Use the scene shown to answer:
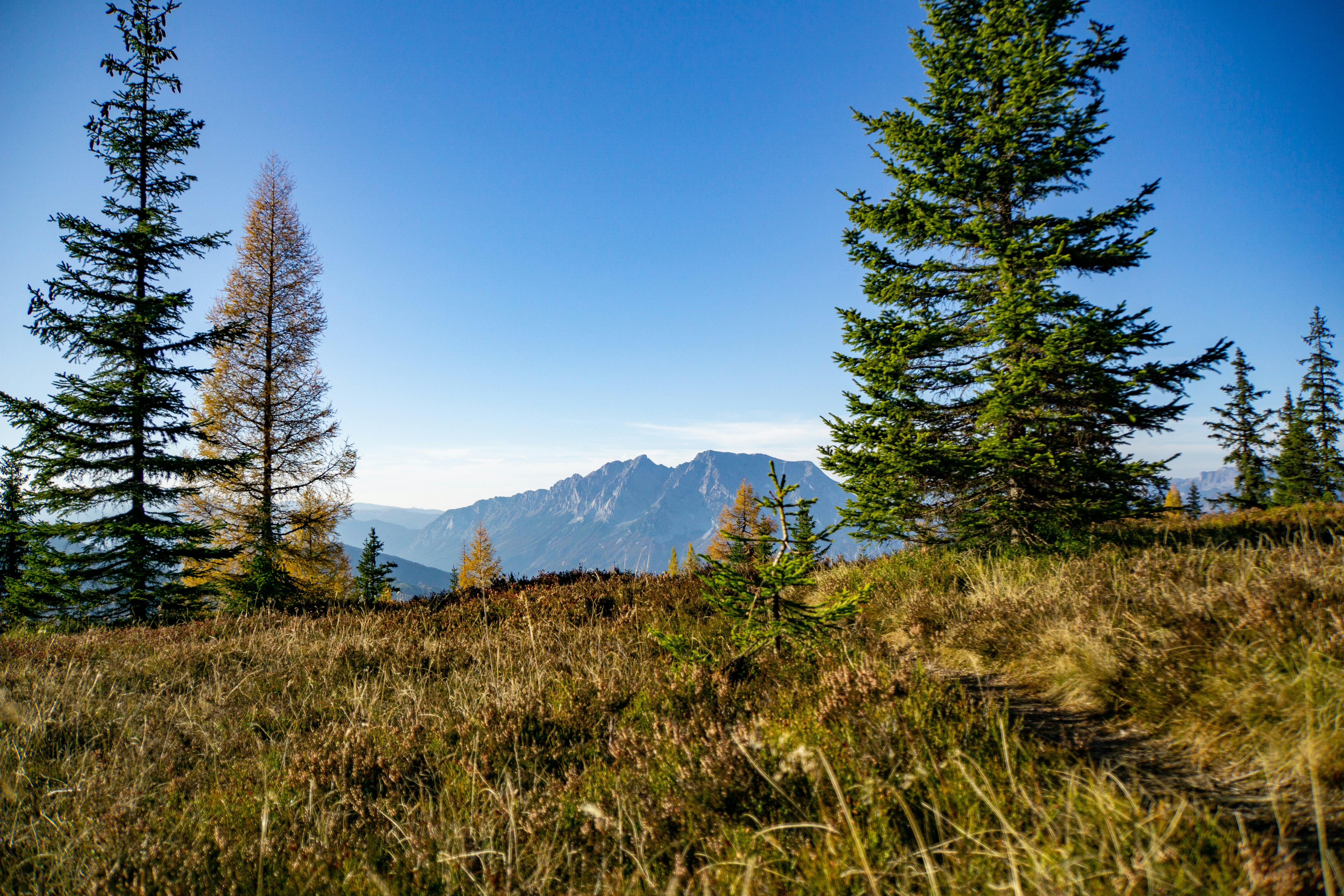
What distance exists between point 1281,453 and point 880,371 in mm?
42559

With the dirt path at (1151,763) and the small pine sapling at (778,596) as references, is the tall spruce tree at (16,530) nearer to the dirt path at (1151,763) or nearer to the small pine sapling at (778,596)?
the small pine sapling at (778,596)

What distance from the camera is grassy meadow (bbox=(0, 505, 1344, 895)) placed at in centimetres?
167

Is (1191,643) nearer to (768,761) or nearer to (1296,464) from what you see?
(768,761)

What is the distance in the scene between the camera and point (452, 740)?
3281mm

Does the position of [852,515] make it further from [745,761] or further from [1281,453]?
[1281,453]

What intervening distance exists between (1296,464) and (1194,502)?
10358 millimetres

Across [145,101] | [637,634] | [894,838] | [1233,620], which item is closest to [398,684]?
[637,634]

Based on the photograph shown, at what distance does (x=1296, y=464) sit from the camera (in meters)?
30.9

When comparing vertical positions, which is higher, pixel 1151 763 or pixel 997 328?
pixel 997 328

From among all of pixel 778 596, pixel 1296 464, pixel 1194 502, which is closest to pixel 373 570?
pixel 778 596

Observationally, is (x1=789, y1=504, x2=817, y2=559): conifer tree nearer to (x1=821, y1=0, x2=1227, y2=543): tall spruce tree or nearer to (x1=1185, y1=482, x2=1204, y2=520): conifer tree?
(x1=821, y1=0, x2=1227, y2=543): tall spruce tree

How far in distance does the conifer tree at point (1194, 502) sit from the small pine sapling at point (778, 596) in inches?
842

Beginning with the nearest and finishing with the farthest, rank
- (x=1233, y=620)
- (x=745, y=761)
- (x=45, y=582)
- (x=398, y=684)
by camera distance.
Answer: (x=745, y=761)
(x=1233, y=620)
(x=398, y=684)
(x=45, y=582)

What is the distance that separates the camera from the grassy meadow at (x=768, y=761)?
65.9 inches
